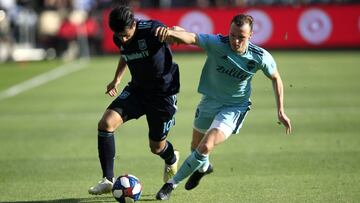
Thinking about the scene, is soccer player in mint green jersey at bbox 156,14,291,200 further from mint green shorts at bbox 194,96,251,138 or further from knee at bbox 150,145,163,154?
knee at bbox 150,145,163,154

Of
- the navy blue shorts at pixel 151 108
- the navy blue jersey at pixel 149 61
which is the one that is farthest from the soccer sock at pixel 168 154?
the navy blue jersey at pixel 149 61

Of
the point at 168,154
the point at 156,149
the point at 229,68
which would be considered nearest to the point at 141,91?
the point at 156,149

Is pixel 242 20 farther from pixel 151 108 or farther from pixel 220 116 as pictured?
pixel 151 108

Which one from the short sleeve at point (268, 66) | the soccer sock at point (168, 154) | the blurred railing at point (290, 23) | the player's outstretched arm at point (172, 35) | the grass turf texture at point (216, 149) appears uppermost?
the player's outstretched arm at point (172, 35)

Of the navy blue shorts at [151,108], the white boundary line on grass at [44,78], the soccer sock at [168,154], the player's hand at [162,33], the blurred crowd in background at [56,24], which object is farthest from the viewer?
the blurred crowd in background at [56,24]

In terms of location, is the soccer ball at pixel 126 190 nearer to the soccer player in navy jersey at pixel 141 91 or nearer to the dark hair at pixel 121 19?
the soccer player in navy jersey at pixel 141 91

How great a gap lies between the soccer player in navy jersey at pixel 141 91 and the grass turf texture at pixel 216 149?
584mm

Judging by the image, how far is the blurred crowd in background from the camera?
31.0 meters

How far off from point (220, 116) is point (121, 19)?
5.20 ft

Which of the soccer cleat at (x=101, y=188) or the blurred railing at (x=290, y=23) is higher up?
the soccer cleat at (x=101, y=188)

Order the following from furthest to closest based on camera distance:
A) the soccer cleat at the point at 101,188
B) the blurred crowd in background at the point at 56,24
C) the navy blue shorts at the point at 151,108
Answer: the blurred crowd in background at the point at 56,24 < the navy blue shorts at the point at 151,108 < the soccer cleat at the point at 101,188

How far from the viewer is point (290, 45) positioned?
94.6ft

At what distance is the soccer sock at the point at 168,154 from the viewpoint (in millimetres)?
9946

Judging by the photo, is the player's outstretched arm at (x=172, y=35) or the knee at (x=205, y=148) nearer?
the player's outstretched arm at (x=172, y=35)
